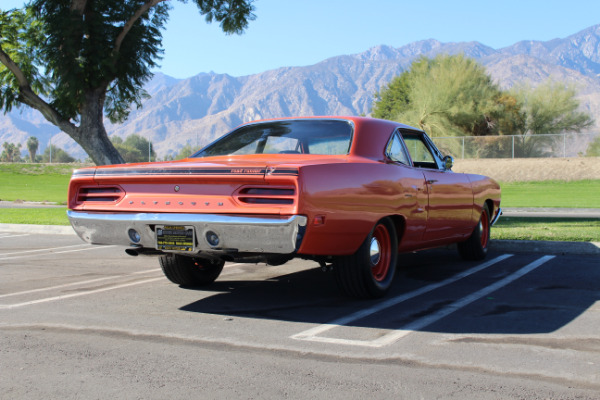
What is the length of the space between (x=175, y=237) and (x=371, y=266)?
65.2 inches

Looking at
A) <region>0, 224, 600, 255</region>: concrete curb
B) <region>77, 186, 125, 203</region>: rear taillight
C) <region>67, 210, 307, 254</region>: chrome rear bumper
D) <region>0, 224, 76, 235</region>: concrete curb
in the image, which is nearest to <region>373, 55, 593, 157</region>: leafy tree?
<region>0, 224, 76, 235</region>: concrete curb

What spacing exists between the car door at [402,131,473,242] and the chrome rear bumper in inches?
86.2

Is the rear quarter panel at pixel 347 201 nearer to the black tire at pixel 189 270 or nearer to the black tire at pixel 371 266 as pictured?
the black tire at pixel 371 266

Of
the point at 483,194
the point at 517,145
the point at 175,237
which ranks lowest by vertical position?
the point at 175,237

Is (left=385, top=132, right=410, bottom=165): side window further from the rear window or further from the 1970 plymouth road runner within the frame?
the rear window

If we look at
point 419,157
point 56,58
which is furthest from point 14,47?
point 419,157

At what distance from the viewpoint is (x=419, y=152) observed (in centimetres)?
682

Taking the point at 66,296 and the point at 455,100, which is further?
the point at 455,100

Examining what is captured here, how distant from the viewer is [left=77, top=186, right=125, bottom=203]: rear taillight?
210 inches

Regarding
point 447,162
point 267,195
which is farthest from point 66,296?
point 447,162

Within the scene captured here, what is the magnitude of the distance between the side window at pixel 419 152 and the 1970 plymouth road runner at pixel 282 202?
0.11ft

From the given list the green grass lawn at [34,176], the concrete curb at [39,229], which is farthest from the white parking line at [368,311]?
the green grass lawn at [34,176]

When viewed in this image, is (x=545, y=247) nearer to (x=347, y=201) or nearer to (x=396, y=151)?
(x=396, y=151)

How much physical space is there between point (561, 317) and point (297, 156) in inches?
95.4
